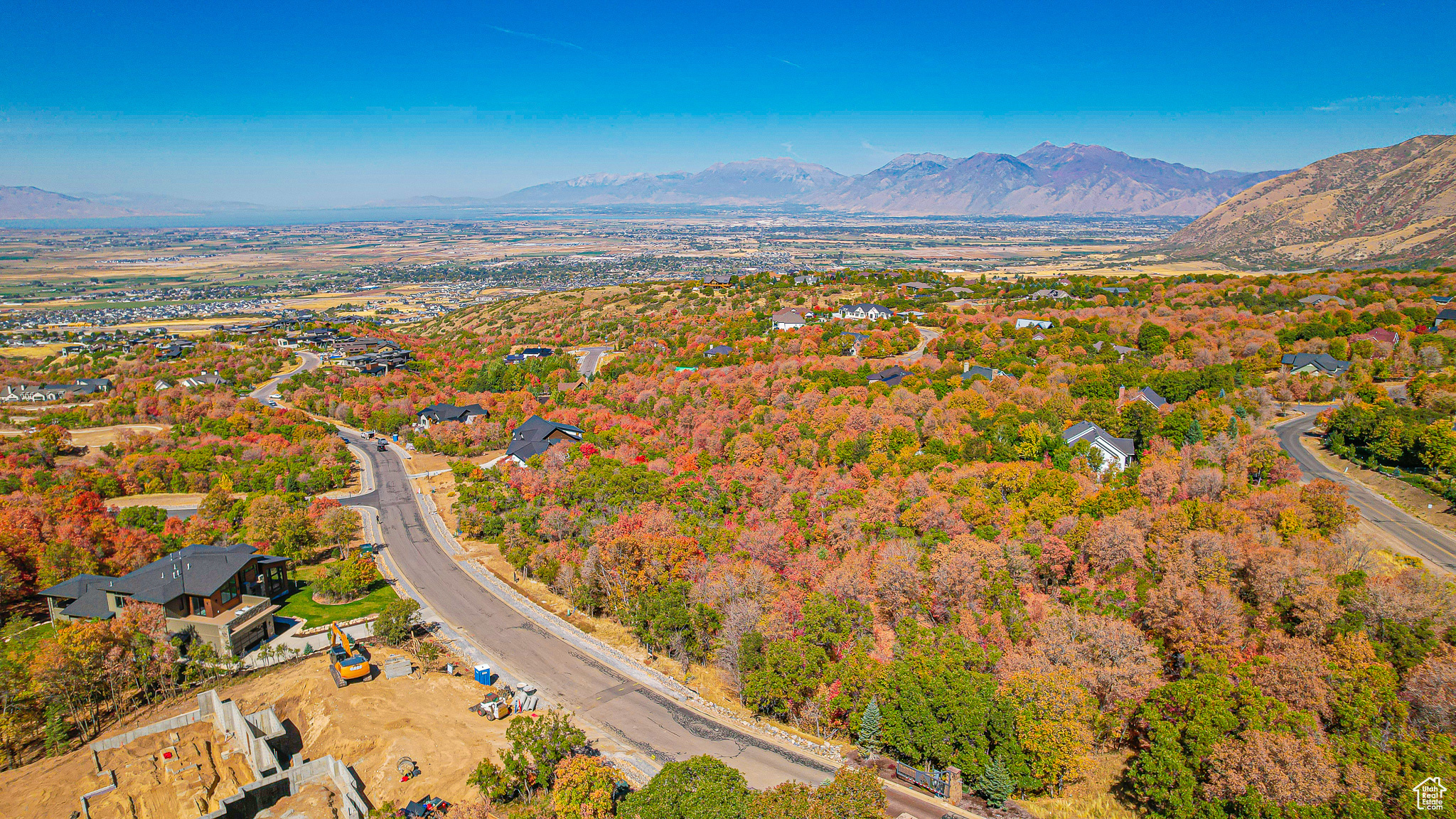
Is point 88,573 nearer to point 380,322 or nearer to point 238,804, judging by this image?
point 238,804

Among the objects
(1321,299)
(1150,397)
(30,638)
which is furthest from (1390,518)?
(30,638)

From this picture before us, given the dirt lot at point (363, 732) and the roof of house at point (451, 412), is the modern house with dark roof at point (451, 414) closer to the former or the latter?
the roof of house at point (451, 412)

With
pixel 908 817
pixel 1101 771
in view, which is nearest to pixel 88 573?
pixel 908 817

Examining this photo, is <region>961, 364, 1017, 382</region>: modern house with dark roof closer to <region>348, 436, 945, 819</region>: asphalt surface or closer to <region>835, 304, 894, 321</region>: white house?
<region>835, 304, 894, 321</region>: white house

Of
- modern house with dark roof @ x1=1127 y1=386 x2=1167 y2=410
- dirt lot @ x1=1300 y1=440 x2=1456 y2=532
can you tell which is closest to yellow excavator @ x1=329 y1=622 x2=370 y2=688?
modern house with dark roof @ x1=1127 y1=386 x2=1167 y2=410

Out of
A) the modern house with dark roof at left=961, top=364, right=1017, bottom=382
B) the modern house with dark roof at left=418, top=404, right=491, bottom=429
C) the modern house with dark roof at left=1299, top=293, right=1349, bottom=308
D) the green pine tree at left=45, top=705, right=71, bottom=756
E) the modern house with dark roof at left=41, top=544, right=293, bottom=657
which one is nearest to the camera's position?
the green pine tree at left=45, top=705, right=71, bottom=756
